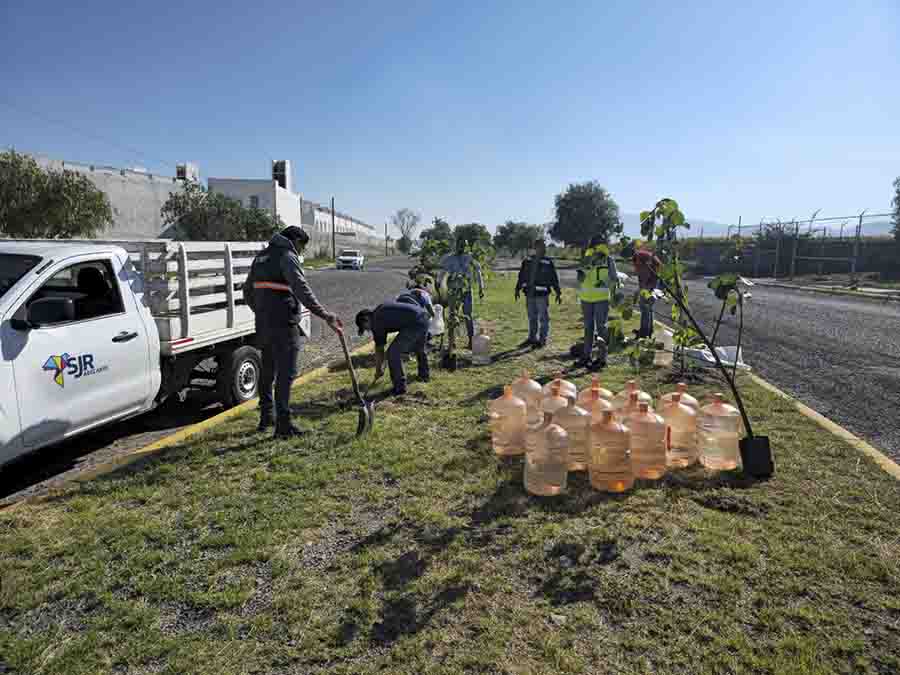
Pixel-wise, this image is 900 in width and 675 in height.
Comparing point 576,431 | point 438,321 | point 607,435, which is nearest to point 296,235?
point 576,431

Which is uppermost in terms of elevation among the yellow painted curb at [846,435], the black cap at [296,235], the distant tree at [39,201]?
the distant tree at [39,201]

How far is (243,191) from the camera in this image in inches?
2547

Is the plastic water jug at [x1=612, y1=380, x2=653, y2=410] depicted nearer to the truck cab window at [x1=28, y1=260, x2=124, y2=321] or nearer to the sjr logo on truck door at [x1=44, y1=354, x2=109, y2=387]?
the sjr logo on truck door at [x1=44, y1=354, x2=109, y2=387]

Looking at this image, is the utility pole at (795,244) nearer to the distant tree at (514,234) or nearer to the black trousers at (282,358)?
the black trousers at (282,358)

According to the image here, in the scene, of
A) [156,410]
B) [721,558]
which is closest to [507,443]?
[721,558]

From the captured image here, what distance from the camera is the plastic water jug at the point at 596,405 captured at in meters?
4.45

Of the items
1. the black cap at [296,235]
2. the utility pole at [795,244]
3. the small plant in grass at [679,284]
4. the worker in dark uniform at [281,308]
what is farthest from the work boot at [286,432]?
the utility pole at [795,244]

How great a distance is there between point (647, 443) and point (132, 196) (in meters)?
45.4

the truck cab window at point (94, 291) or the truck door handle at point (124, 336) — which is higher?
the truck cab window at point (94, 291)

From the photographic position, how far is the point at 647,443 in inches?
166

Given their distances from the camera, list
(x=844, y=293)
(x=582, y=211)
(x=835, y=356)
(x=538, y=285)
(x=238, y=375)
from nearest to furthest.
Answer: (x=238, y=375), (x=538, y=285), (x=835, y=356), (x=844, y=293), (x=582, y=211)

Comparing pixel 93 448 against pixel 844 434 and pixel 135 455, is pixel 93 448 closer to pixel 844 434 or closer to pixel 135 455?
pixel 135 455

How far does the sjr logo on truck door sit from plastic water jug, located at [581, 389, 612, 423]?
3.95 meters

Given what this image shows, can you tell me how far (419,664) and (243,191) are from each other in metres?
69.0
